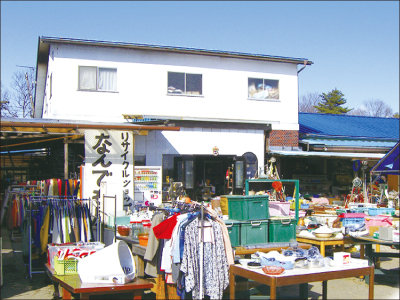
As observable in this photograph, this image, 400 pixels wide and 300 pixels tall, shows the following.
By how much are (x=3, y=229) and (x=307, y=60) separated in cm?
1443

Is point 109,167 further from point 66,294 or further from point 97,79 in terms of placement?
point 66,294

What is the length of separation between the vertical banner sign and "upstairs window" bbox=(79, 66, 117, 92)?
3.30 metres

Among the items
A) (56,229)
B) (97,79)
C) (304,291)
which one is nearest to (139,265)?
(56,229)

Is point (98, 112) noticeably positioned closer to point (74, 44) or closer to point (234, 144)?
point (74, 44)

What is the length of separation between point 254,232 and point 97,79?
1005 centimetres

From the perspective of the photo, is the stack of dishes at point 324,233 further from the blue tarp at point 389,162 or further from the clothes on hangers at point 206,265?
the blue tarp at point 389,162

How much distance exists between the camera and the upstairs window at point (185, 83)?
17062mm

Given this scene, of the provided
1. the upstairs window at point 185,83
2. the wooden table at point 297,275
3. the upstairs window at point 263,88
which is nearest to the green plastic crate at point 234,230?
the wooden table at point 297,275

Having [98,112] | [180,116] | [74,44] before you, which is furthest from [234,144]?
[74,44]

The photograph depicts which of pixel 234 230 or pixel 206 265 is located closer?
pixel 206 265

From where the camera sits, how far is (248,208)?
8391 millimetres

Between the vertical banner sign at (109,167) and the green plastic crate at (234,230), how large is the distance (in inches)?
221

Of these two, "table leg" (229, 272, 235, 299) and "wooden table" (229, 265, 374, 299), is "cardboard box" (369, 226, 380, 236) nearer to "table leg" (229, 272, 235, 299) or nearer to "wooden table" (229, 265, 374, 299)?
"wooden table" (229, 265, 374, 299)

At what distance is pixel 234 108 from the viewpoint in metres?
17.8
